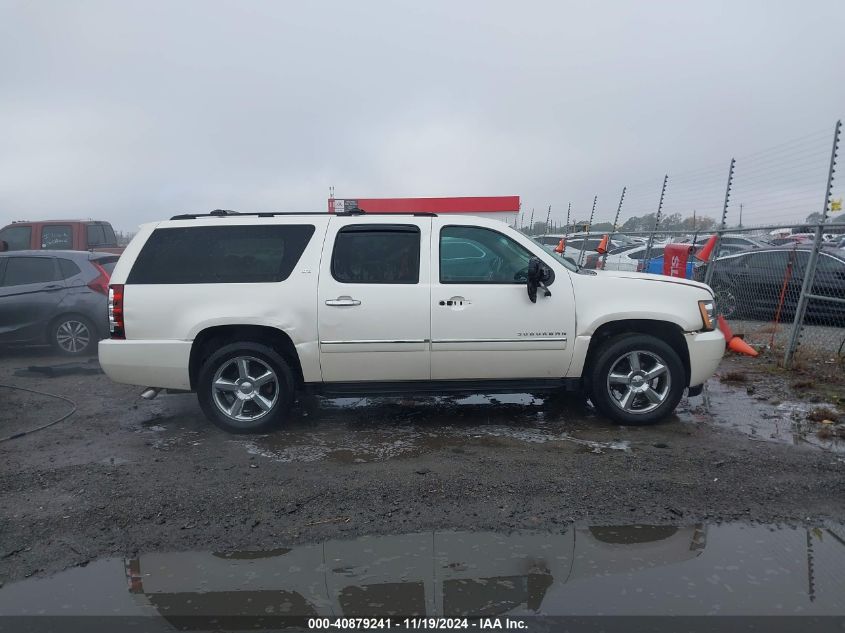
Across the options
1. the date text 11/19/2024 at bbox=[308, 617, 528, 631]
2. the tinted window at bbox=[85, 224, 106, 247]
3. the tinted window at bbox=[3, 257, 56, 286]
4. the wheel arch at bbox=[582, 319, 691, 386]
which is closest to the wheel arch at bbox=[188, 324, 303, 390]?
the wheel arch at bbox=[582, 319, 691, 386]

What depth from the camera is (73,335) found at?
32.4ft

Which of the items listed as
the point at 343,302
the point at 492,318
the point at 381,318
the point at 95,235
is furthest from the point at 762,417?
the point at 95,235

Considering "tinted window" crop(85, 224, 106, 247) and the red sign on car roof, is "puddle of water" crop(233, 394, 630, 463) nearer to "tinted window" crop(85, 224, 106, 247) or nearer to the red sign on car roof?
the red sign on car roof

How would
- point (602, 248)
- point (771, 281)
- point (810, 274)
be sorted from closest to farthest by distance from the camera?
point (810, 274) < point (602, 248) < point (771, 281)

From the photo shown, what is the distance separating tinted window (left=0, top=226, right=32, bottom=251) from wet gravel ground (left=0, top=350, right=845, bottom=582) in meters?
8.17

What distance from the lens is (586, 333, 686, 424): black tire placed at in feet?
19.4

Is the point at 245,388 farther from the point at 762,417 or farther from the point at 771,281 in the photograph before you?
the point at 771,281

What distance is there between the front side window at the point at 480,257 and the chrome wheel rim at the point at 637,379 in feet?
3.75

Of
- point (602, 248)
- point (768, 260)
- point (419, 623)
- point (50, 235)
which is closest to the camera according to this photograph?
point (419, 623)

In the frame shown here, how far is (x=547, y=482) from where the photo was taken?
4699mm

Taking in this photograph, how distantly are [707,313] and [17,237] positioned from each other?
1327 cm

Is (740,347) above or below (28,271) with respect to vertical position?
below

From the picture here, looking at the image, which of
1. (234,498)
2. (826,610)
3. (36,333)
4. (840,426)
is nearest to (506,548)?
(826,610)

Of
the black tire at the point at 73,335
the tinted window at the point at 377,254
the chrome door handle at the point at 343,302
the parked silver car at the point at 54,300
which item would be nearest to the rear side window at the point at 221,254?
the tinted window at the point at 377,254
